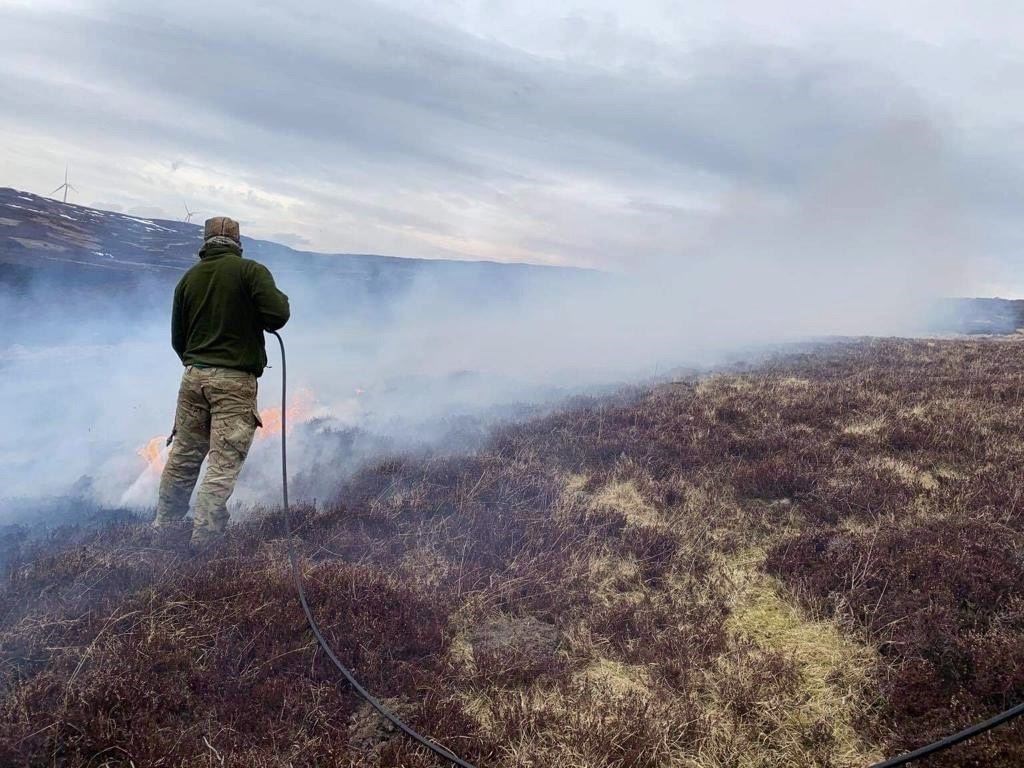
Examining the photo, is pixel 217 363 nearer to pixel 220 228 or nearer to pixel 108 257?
pixel 220 228

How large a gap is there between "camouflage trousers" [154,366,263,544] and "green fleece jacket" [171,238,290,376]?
0.17 metres

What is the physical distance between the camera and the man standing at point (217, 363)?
5418 mm

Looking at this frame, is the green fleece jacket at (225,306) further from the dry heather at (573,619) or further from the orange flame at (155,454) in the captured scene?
the orange flame at (155,454)

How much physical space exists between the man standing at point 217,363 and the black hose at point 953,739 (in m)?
5.26

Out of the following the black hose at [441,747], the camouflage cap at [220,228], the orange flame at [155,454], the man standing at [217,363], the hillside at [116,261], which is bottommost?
the orange flame at [155,454]

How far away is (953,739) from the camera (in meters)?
2.74

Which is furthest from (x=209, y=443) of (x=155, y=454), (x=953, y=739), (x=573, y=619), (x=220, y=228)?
(x=953, y=739)

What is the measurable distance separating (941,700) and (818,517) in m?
2.49

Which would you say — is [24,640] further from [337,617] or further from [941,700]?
[941,700]

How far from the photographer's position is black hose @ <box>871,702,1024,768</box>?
2.70 m

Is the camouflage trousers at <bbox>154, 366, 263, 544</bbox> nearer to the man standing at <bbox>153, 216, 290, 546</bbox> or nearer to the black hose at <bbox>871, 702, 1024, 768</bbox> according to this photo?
the man standing at <bbox>153, 216, 290, 546</bbox>

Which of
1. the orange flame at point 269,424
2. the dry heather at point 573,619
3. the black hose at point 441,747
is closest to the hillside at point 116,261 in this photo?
the orange flame at point 269,424

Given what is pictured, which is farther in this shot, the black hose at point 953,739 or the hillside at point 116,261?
the hillside at point 116,261

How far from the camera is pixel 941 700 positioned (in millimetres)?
3205
